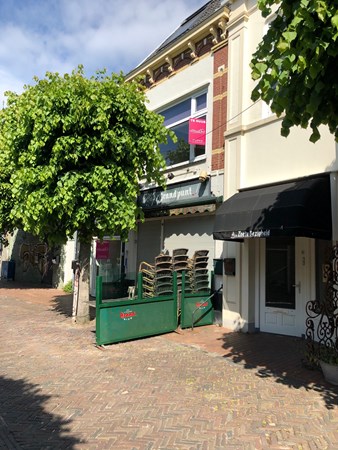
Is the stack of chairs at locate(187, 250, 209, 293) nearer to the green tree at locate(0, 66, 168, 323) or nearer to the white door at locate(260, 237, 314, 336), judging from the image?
the white door at locate(260, 237, 314, 336)

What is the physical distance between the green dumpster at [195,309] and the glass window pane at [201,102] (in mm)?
5135

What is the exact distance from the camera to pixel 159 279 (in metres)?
8.61

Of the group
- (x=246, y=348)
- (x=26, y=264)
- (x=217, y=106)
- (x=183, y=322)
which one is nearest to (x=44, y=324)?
(x=183, y=322)

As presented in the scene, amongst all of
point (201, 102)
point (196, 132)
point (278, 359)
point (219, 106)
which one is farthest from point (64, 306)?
point (278, 359)

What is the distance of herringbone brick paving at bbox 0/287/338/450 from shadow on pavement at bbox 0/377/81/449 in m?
0.01

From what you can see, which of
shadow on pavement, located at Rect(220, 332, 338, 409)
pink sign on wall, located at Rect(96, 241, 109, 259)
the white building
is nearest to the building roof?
the white building

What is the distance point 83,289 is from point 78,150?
3352mm

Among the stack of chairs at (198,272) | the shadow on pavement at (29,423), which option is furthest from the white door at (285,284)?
the shadow on pavement at (29,423)

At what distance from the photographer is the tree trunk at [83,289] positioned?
30.0 ft

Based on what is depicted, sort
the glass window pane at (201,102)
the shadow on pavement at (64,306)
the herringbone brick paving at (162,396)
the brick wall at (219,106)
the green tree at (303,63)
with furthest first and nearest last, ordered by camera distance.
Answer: the glass window pane at (201,102)
the shadow on pavement at (64,306)
the brick wall at (219,106)
the herringbone brick paving at (162,396)
the green tree at (303,63)

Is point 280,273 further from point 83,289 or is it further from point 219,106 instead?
point 219,106

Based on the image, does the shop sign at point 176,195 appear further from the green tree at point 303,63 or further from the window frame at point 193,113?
the green tree at point 303,63

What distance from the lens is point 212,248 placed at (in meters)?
9.81

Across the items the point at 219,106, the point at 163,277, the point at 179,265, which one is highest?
the point at 219,106
